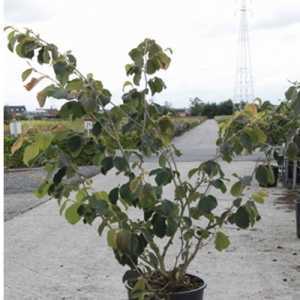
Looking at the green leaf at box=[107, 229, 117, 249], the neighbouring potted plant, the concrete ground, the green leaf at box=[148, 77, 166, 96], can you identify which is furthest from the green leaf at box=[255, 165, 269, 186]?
the concrete ground

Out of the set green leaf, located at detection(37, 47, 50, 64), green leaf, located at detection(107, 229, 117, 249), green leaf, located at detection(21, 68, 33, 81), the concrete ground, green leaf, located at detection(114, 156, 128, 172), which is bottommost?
the concrete ground

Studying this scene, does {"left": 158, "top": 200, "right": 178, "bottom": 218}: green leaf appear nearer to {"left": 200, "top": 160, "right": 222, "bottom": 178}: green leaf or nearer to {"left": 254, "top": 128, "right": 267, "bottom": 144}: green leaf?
{"left": 200, "top": 160, "right": 222, "bottom": 178}: green leaf

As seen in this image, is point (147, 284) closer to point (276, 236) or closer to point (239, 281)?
point (239, 281)

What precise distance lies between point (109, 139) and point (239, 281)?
239cm

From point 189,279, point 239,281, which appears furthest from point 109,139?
point 239,281

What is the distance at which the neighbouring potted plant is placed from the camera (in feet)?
7.91

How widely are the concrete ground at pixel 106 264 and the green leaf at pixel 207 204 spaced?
1.79 metres

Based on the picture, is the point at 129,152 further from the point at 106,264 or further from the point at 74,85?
the point at 106,264

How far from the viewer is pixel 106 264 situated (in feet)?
17.0

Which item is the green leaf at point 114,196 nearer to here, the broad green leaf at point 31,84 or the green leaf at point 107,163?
the green leaf at point 107,163

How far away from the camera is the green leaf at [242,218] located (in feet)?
8.56

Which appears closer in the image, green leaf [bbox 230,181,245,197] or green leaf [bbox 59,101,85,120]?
green leaf [bbox 59,101,85,120]

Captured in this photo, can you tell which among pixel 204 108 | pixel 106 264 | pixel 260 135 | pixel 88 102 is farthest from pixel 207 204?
pixel 204 108

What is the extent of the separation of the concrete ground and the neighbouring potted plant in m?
1.70
